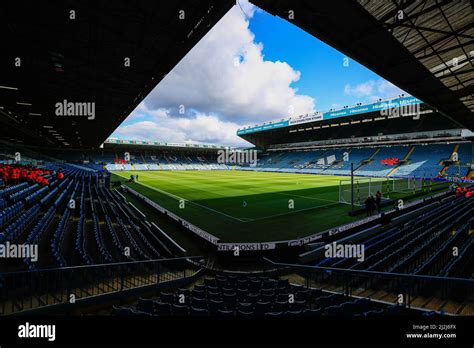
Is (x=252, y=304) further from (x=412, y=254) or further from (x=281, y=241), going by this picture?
(x=281, y=241)

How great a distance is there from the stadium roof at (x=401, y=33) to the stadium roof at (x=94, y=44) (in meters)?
2.58

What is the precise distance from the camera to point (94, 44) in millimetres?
8516

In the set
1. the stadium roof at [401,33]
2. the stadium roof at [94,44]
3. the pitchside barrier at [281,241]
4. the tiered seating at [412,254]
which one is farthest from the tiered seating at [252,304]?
the stadium roof at [94,44]

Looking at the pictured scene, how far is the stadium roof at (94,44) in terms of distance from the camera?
21.2 ft

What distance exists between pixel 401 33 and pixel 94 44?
1066 centimetres

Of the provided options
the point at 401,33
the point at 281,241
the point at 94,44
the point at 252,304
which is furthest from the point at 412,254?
the point at 94,44

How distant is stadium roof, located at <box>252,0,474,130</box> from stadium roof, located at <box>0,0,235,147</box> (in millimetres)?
2583

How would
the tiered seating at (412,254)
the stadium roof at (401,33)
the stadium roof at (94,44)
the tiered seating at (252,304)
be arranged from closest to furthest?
1. the tiered seating at (252,304)
2. the stadium roof at (401,33)
3. the stadium roof at (94,44)
4. the tiered seating at (412,254)

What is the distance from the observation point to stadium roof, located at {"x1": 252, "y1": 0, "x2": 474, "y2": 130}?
6.08m

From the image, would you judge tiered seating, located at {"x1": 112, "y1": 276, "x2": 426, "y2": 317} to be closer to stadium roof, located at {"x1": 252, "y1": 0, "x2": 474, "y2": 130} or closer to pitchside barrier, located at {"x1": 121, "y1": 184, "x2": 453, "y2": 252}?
pitchside barrier, located at {"x1": 121, "y1": 184, "x2": 453, "y2": 252}

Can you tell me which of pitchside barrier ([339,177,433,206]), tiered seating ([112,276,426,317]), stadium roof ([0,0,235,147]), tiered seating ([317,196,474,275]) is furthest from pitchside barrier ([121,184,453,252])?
stadium roof ([0,0,235,147])

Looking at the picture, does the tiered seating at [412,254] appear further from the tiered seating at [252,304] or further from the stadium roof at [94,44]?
the stadium roof at [94,44]

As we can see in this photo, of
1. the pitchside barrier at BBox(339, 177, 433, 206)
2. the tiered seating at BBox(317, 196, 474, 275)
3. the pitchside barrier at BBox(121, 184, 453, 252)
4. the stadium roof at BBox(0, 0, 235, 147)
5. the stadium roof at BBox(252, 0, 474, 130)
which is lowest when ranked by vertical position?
the pitchside barrier at BBox(121, 184, 453, 252)

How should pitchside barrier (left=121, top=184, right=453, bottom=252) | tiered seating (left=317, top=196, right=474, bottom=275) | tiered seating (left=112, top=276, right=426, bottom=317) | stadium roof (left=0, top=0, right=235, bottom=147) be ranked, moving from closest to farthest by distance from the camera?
tiered seating (left=112, top=276, right=426, bottom=317), stadium roof (left=0, top=0, right=235, bottom=147), tiered seating (left=317, top=196, right=474, bottom=275), pitchside barrier (left=121, top=184, right=453, bottom=252)
